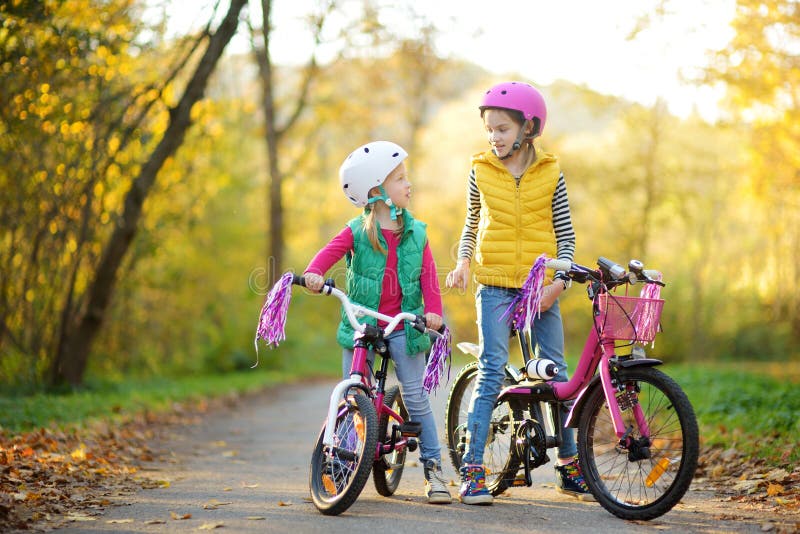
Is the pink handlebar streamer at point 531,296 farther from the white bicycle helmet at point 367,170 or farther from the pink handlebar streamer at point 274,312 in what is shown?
the pink handlebar streamer at point 274,312

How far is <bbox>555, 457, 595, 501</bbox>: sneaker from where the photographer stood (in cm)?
508

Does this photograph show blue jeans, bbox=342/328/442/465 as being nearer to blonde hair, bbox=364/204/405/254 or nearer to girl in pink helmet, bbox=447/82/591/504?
girl in pink helmet, bbox=447/82/591/504

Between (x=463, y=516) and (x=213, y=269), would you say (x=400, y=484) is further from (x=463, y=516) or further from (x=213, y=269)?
(x=213, y=269)

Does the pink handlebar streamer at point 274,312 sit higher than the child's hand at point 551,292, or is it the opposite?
the child's hand at point 551,292

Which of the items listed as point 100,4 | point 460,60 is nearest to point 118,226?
point 100,4

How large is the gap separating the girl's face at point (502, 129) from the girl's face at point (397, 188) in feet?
1.70

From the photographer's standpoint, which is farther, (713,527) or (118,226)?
(118,226)

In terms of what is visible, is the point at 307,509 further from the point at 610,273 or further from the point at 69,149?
the point at 69,149

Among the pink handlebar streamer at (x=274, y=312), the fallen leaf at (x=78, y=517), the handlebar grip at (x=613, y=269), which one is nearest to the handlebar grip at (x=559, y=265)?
the handlebar grip at (x=613, y=269)

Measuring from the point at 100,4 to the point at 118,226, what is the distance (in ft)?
8.38

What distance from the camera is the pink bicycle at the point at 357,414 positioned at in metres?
4.44

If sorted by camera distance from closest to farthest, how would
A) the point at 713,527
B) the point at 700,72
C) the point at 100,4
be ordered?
1. the point at 713,527
2. the point at 100,4
3. the point at 700,72

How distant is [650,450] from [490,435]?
113 centimetres

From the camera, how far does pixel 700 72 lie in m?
14.5
